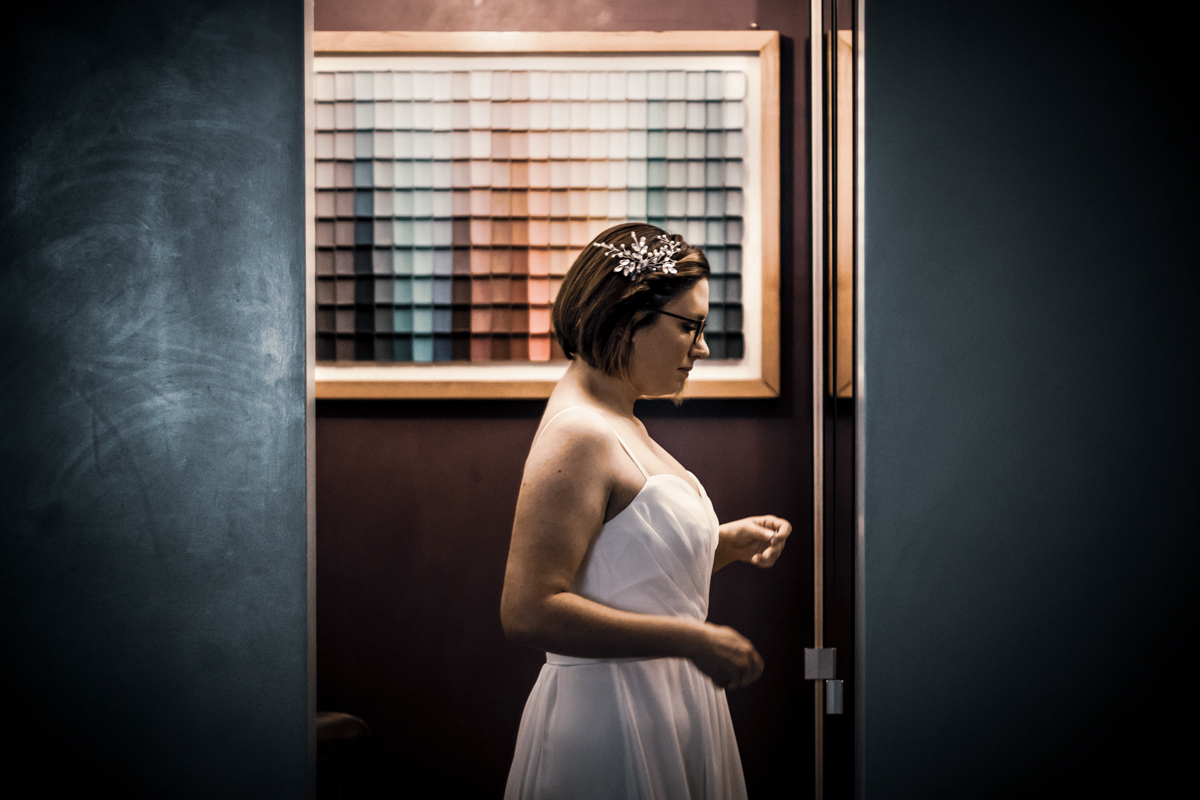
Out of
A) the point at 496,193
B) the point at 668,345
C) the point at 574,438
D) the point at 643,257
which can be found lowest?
the point at 574,438

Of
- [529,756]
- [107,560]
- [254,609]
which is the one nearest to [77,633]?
[107,560]

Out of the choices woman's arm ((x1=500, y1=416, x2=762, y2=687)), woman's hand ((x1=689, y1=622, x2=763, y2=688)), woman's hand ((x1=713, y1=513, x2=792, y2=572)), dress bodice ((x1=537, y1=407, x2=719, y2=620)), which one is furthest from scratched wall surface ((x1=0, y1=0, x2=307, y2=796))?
woman's hand ((x1=713, y1=513, x2=792, y2=572))

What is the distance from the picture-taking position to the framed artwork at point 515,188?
121 centimetres

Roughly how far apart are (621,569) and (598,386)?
25cm

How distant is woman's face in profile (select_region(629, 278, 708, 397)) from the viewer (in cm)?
105

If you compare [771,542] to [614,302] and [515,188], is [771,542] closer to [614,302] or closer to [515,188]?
[614,302]

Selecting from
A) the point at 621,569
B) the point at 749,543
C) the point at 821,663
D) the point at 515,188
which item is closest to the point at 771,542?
the point at 749,543

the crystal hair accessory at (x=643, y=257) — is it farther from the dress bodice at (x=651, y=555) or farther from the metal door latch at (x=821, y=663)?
the metal door latch at (x=821, y=663)

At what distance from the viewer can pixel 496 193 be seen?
124 cm

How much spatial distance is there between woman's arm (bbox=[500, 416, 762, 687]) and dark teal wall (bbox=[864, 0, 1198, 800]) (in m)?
0.25

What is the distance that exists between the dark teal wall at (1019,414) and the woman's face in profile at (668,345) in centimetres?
28

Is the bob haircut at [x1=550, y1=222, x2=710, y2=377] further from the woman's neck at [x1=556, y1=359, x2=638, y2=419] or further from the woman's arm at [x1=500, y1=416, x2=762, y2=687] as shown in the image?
the woman's arm at [x1=500, y1=416, x2=762, y2=687]

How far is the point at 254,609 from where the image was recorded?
80 centimetres

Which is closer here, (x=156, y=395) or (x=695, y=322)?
(x=156, y=395)
